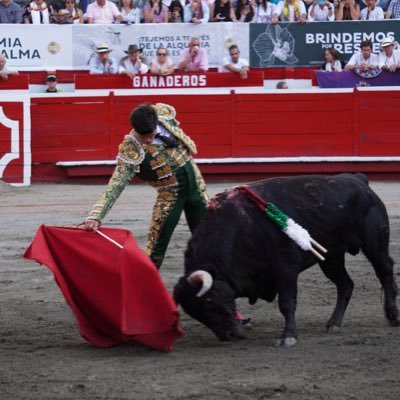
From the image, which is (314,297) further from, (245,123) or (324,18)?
(324,18)

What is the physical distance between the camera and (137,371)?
4.78 m

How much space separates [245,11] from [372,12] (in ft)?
5.60

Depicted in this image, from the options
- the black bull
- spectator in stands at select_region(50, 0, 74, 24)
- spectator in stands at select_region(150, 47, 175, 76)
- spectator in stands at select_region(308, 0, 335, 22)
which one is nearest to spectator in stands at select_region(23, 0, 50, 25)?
spectator in stands at select_region(50, 0, 74, 24)

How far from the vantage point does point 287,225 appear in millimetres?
5312

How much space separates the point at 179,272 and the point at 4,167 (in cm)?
597

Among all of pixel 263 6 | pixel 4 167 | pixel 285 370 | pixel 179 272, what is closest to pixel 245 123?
pixel 263 6

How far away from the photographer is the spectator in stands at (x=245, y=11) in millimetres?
14062

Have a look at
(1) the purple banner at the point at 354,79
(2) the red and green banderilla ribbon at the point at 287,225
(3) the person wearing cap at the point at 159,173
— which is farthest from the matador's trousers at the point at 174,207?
(1) the purple banner at the point at 354,79

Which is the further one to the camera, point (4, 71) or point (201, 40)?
point (201, 40)

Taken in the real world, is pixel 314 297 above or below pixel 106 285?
below

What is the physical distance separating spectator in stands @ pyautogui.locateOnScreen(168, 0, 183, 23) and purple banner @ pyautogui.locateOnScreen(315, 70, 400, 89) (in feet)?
6.37

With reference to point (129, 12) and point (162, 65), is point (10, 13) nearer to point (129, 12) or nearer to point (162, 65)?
point (129, 12)

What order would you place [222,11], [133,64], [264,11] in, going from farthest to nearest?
[264,11] → [222,11] → [133,64]

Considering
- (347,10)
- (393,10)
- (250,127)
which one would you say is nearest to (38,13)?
(250,127)
